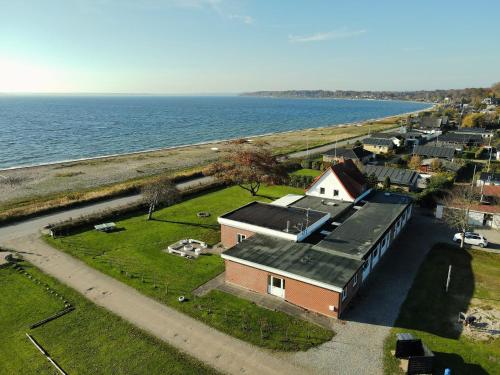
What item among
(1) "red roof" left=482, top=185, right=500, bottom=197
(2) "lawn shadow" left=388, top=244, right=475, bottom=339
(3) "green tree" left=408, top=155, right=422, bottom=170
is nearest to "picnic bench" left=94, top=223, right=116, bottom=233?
(2) "lawn shadow" left=388, top=244, right=475, bottom=339

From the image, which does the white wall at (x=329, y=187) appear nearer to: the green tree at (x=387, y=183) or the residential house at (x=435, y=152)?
the green tree at (x=387, y=183)

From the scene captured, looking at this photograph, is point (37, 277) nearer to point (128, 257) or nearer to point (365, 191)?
point (128, 257)

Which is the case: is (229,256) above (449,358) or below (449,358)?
above

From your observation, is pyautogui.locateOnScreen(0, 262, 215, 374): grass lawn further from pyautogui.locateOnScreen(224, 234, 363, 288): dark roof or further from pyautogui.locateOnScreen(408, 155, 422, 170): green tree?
pyautogui.locateOnScreen(408, 155, 422, 170): green tree

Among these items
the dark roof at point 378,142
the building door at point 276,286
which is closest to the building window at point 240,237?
the building door at point 276,286

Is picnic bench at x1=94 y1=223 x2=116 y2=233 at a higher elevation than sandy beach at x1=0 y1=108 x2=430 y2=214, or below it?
higher

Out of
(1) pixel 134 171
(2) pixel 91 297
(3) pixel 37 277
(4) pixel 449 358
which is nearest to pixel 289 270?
(4) pixel 449 358

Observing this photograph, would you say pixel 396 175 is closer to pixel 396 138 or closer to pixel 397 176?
pixel 397 176
